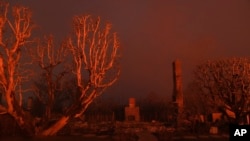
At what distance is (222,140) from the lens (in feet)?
59.1

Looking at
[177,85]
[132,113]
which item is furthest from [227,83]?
[132,113]

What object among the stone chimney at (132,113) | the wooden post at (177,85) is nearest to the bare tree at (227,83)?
the wooden post at (177,85)

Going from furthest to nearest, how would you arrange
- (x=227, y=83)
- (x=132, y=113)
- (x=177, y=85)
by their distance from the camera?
1. (x=177, y=85)
2. (x=132, y=113)
3. (x=227, y=83)

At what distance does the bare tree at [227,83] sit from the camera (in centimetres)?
2877

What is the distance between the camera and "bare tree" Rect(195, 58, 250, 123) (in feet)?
94.4

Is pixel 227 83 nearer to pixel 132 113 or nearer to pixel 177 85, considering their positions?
pixel 177 85

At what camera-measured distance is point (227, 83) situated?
2977 centimetres

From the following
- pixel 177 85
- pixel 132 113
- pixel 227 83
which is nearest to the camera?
pixel 227 83

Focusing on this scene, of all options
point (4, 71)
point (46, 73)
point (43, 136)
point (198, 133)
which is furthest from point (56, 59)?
point (198, 133)

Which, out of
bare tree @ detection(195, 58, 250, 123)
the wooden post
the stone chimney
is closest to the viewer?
bare tree @ detection(195, 58, 250, 123)

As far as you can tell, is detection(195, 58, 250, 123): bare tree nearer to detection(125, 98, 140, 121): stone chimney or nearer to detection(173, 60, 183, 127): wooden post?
detection(173, 60, 183, 127): wooden post

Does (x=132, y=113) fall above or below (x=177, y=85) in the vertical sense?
below

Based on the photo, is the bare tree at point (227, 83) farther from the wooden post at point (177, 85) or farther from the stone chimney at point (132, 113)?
the stone chimney at point (132, 113)

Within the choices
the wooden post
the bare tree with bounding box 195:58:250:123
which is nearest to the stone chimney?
the wooden post
